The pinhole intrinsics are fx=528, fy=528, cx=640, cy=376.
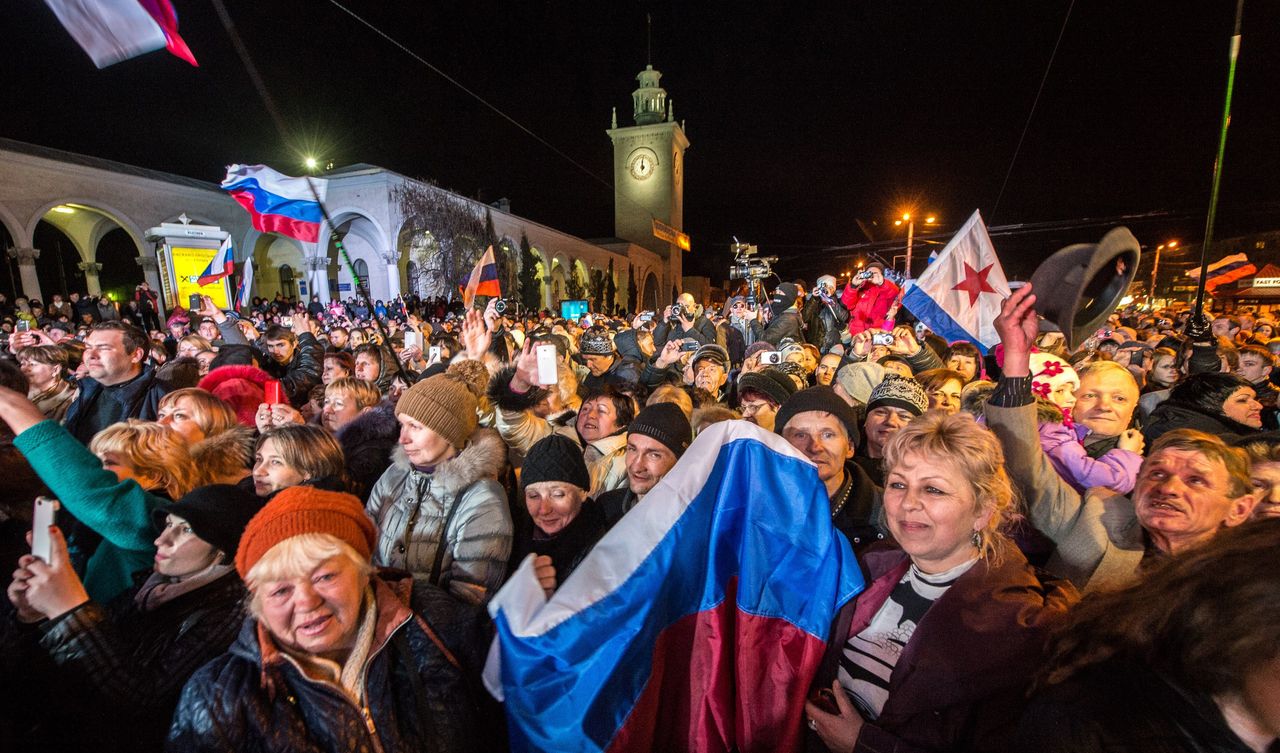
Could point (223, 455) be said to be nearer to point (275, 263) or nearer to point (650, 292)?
point (275, 263)

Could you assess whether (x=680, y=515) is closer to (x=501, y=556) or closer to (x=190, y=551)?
(x=501, y=556)

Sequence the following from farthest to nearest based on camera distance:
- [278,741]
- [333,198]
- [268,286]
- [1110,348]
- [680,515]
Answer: [268,286]
[333,198]
[1110,348]
[680,515]
[278,741]

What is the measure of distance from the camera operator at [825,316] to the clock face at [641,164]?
53893 mm

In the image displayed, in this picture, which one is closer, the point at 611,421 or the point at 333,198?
the point at 611,421

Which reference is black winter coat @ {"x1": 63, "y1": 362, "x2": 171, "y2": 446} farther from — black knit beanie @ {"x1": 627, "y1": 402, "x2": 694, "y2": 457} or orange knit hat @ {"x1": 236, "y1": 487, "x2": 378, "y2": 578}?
black knit beanie @ {"x1": 627, "y1": 402, "x2": 694, "y2": 457}

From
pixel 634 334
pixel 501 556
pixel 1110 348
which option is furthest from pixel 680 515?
pixel 1110 348

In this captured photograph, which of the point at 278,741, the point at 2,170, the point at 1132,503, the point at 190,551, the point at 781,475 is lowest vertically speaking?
the point at 278,741

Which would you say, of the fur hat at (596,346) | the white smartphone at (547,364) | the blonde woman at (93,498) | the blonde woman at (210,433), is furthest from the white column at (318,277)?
the blonde woman at (93,498)

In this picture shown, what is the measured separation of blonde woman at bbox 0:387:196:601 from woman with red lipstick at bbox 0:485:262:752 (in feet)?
0.83

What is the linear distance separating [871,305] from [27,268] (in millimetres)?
26258

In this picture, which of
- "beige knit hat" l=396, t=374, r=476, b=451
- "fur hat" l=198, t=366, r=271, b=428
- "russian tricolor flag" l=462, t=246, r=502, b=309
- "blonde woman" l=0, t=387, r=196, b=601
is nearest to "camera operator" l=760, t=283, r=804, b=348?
"russian tricolor flag" l=462, t=246, r=502, b=309

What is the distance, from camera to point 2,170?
17.2 meters

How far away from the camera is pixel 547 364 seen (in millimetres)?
3953

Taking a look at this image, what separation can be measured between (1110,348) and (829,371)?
16.8 ft
